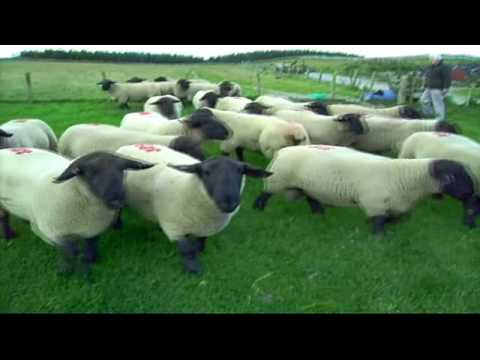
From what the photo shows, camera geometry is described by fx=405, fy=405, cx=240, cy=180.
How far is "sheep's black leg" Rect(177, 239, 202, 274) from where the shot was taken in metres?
3.94

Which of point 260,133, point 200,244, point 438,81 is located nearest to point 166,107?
point 260,133

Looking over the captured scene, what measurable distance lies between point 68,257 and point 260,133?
4.11 metres

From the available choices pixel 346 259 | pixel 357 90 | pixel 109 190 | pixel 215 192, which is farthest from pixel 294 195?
pixel 357 90

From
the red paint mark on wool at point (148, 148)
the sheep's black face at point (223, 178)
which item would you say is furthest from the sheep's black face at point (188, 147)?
the sheep's black face at point (223, 178)

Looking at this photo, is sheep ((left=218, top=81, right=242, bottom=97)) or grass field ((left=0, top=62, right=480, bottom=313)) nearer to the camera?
grass field ((left=0, top=62, right=480, bottom=313))

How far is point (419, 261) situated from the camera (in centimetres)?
431

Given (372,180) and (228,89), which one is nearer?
(372,180)

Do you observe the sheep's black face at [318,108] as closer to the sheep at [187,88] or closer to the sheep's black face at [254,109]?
the sheep's black face at [254,109]

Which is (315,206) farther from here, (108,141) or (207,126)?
(108,141)

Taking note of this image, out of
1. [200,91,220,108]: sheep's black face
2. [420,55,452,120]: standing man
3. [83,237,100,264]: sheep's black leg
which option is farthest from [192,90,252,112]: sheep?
[83,237,100,264]: sheep's black leg

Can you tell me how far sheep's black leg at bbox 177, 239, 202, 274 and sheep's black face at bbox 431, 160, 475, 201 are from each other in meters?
2.85

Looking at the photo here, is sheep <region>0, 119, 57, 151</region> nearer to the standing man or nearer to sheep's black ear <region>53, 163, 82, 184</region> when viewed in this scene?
sheep's black ear <region>53, 163, 82, 184</region>

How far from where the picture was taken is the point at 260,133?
7062 millimetres

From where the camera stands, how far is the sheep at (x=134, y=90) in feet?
49.7
